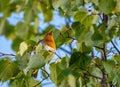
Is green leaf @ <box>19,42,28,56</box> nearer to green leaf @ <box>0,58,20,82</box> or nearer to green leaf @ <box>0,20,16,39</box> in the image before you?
green leaf @ <box>0,58,20,82</box>

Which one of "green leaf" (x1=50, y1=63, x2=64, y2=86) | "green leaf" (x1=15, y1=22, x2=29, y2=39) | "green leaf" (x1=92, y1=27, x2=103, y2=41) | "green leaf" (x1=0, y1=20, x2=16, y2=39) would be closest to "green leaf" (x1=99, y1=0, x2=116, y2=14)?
"green leaf" (x1=92, y1=27, x2=103, y2=41)

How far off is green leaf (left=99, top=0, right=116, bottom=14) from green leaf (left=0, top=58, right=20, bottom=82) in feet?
0.74

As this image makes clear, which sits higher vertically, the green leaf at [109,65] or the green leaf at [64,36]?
the green leaf at [64,36]

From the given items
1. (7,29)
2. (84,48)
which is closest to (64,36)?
(84,48)

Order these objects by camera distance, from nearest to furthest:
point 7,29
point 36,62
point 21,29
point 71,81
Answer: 1. point 71,81
2. point 36,62
3. point 21,29
4. point 7,29

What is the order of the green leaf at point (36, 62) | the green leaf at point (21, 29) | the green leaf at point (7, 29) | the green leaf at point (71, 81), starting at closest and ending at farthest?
the green leaf at point (71, 81) → the green leaf at point (36, 62) → the green leaf at point (21, 29) → the green leaf at point (7, 29)

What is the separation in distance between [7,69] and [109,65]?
22 centimetres

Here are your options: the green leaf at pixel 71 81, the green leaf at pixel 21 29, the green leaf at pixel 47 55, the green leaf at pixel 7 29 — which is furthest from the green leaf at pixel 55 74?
the green leaf at pixel 7 29

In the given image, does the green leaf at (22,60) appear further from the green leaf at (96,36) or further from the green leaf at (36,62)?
the green leaf at (96,36)

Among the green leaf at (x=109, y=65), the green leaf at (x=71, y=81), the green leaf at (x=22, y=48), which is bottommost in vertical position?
the green leaf at (x=109, y=65)

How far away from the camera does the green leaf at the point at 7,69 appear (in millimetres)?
1056

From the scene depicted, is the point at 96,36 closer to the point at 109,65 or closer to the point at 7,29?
the point at 109,65

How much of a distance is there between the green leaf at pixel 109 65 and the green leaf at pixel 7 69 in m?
0.19

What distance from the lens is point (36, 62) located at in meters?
1.00
